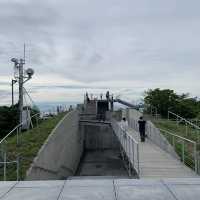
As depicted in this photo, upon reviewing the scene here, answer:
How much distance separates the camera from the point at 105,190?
7504 mm

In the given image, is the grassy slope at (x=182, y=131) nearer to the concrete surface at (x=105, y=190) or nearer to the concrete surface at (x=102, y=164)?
the concrete surface at (x=102, y=164)

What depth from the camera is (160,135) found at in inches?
682

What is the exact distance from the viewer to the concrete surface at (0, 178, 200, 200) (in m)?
7.02

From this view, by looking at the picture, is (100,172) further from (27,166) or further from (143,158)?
(27,166)

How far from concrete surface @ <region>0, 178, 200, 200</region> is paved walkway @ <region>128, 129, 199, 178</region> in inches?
129

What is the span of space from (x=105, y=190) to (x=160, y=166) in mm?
5795

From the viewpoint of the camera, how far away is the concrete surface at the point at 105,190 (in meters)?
7.02

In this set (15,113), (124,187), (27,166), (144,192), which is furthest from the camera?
(15,113)

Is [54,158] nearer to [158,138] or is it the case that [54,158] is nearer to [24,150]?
[24,150]

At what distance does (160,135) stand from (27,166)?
6982 millimetres

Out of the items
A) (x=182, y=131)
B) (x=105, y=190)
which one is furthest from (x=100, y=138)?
(x=105, y=190)

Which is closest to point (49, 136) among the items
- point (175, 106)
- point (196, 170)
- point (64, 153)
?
point (64, 153)

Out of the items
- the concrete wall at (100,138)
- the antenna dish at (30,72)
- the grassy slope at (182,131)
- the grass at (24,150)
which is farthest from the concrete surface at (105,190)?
the concrete wall at (100,138)

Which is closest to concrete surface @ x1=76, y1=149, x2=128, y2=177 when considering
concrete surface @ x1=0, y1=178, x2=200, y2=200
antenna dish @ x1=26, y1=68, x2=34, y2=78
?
antenna dish @ x1=26, y1=68, x2=34, y2=78
